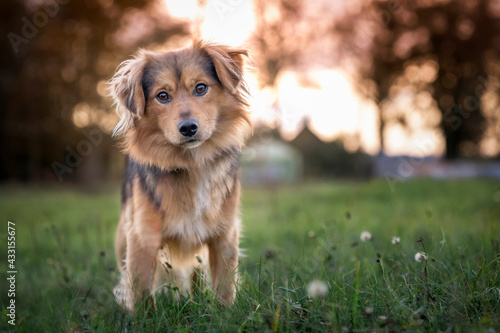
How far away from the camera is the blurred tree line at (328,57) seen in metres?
13.1

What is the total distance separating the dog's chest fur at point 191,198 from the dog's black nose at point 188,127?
1.16 ft

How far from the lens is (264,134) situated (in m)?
11.1

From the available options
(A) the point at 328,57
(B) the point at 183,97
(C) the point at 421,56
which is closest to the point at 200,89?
(B) the point at 183,97

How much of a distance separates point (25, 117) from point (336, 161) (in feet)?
56.5

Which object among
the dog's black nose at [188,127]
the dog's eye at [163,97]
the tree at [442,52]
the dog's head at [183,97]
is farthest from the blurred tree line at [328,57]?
the dog's black nose at [188,127]

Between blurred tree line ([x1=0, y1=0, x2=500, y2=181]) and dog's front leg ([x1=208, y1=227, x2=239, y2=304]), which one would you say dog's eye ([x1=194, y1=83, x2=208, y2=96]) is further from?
blurred tree line ([x1=0, y1=0, x2=500, y2=181])

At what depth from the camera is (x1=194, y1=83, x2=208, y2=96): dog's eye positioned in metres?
3.16

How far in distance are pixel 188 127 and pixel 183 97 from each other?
13.0 inches

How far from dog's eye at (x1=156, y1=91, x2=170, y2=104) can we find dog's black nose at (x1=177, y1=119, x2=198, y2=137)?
361 mm

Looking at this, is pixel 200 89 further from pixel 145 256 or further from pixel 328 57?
pixel 328 57

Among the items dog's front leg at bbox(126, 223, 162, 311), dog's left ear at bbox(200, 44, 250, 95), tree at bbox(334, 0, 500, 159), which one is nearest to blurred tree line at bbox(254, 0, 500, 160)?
tree at bbox(334, 0, 500, 159)

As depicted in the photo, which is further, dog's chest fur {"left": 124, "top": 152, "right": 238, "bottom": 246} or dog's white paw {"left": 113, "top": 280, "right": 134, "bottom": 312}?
dog's chest fur {"left": 124, "top": 152, "right": 238, "bottom": 246}

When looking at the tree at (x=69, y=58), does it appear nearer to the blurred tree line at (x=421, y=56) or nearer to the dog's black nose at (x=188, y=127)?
the blurred tree line at (x=421, y=56)

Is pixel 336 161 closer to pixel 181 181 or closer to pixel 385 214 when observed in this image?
pixel 385 214
